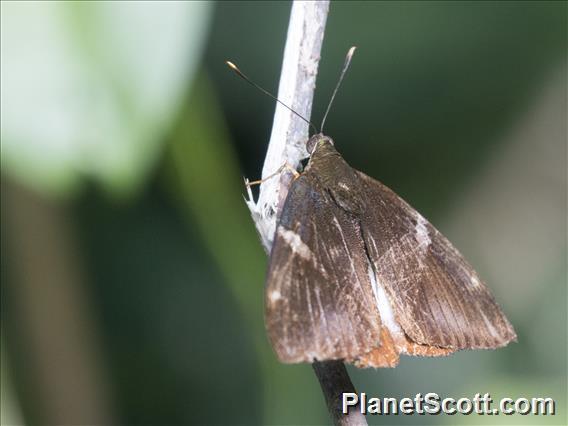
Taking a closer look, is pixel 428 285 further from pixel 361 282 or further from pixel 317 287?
pixel 317 287

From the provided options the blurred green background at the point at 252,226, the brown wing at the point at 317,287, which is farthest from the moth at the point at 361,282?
the blurred green background at the point at 252,226

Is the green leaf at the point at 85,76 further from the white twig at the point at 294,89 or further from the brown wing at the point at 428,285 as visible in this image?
the brown wing at the point at 428,285

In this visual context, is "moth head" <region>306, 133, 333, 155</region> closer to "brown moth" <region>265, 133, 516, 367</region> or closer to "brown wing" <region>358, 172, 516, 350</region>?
"brown moth" <region>265, 133, 516, 367</region>

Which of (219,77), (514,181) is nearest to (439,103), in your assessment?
(514,181)

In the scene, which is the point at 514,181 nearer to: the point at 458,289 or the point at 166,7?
the point at 458,289

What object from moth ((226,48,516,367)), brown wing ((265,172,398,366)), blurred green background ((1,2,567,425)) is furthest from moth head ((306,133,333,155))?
blurred green background ((1,2,567,425))

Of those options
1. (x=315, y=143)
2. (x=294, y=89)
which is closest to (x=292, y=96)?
(x=294, y=89)
